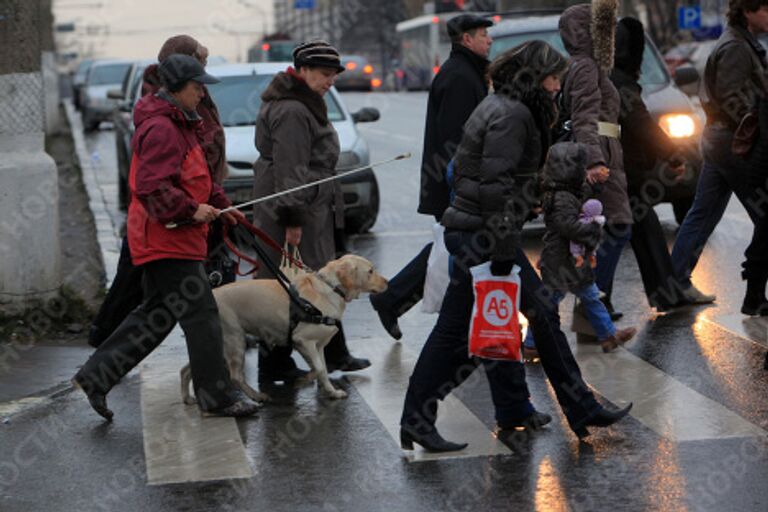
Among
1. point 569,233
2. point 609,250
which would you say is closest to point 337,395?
point 569,233

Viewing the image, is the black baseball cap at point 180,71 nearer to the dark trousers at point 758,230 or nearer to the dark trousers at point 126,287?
the dark trousers at point 126,287

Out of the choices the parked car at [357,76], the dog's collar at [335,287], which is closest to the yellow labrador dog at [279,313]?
the dog's collar at [335,287]

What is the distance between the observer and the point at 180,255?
746 centimetres

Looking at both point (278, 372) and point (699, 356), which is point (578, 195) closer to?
point (699, 356)

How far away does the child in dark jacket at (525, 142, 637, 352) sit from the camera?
8.24m

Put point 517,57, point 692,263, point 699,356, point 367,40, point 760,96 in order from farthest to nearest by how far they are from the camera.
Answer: point 367,40 → point 692,263 → point 760,96 → point 699,356 → point 517,57

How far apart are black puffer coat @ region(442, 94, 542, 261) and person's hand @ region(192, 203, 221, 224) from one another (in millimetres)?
1180

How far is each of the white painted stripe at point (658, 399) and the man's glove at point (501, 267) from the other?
110cm

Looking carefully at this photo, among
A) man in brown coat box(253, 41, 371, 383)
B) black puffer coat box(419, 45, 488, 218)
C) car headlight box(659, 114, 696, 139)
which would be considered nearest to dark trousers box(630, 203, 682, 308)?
black puffer coat box(419, 45, 488, 218)

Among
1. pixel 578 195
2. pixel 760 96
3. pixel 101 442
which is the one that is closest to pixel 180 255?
pixel 101 442

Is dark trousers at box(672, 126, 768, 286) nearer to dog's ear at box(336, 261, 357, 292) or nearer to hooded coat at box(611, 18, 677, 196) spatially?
hooded coat at box(611, 18, 677, 196)

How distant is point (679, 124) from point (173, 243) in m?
7.45

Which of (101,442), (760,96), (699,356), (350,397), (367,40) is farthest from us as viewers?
(367,40)

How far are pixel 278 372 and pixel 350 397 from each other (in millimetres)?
634
